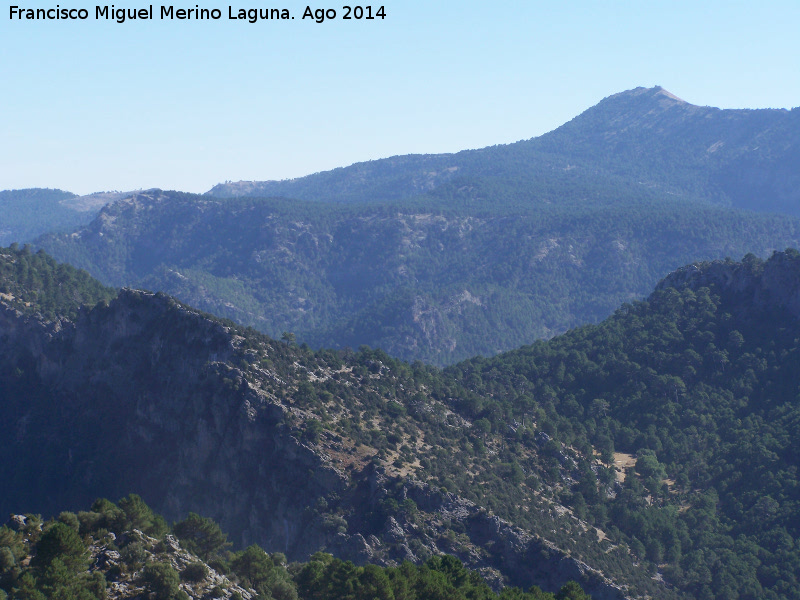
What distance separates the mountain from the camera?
4459 inches

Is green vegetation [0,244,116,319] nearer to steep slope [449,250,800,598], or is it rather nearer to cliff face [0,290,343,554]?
cliff face [0,290,343,554]

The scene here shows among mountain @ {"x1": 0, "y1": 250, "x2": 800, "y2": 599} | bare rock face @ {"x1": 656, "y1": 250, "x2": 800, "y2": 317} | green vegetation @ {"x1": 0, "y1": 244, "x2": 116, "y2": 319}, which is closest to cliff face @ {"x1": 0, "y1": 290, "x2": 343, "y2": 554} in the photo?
mountain @ {"x1": 0, "y1": 250, "x2": 800, "y2": 599}

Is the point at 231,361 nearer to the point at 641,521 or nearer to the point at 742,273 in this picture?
the point at 641,521

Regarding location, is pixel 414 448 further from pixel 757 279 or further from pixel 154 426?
pixel 757 279

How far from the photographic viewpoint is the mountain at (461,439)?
372 ft

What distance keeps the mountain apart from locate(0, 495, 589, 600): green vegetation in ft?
74.3

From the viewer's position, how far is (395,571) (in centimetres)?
7919

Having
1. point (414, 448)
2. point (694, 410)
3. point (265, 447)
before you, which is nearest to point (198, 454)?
point (265, 447)

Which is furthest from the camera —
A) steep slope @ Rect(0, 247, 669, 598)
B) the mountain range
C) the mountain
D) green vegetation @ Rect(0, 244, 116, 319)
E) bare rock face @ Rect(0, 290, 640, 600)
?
green vegetation @ Rect(0, 244, 116, 319)

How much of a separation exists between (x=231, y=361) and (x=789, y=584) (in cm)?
7118

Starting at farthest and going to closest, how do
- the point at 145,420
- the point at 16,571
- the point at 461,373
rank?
the point at 461,373 → the point at 145,420 → the point at 16,571

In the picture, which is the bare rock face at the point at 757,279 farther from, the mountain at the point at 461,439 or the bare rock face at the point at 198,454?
the bare rock face at the point at 198,454

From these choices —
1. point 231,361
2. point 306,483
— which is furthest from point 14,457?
Answer: point 306,483

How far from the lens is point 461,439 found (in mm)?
132000
